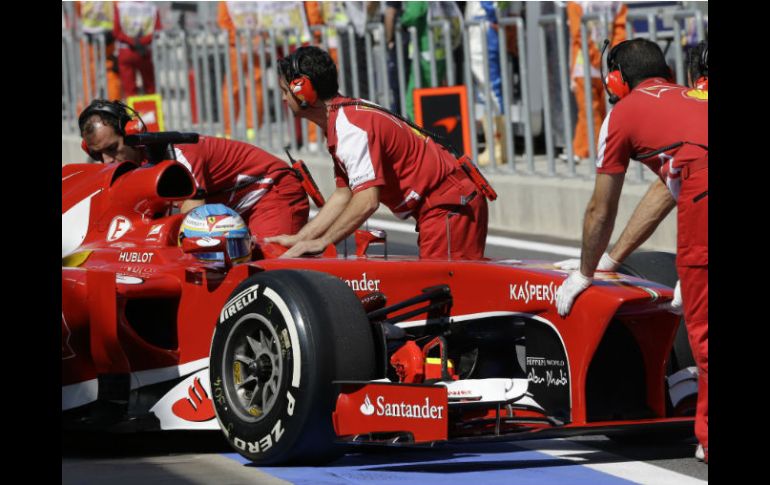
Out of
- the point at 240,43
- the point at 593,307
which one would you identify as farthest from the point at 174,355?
the point at 240,43

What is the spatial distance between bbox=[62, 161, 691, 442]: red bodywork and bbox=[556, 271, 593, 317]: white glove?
0.03m

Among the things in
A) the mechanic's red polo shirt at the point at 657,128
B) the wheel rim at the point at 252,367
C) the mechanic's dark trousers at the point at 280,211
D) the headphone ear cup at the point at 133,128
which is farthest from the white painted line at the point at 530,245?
the wheel rim at the point at 252,367

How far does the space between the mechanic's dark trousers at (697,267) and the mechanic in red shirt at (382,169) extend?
1.48 meters

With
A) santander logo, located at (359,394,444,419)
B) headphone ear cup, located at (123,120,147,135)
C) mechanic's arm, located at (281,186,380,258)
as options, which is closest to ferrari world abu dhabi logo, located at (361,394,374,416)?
santander logo, located at (359,394,444,419)

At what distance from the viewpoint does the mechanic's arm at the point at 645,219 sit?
20.7 ft

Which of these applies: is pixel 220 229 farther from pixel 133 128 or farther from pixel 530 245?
pixel 530 245

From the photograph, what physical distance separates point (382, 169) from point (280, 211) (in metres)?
1.40

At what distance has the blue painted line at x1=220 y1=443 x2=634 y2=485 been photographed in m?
5.60

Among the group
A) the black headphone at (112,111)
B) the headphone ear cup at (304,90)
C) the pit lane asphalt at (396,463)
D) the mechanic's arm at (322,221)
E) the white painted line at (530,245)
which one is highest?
the headphone ear cup at (304,90)

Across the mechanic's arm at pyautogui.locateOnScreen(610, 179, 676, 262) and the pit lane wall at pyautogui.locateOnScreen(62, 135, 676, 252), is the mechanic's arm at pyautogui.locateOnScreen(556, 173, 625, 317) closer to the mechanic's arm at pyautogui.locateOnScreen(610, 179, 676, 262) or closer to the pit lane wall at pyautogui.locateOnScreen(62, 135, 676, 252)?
the mechanic's arm at pyautogui.locateOnScreen(610, 179, 676, 262)

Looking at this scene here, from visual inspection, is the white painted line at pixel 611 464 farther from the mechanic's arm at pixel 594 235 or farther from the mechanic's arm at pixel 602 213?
the mechanic's arm at pixel 602 213

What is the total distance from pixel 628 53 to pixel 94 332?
225 centimetres

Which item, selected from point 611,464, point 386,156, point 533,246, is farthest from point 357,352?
point 533,246
